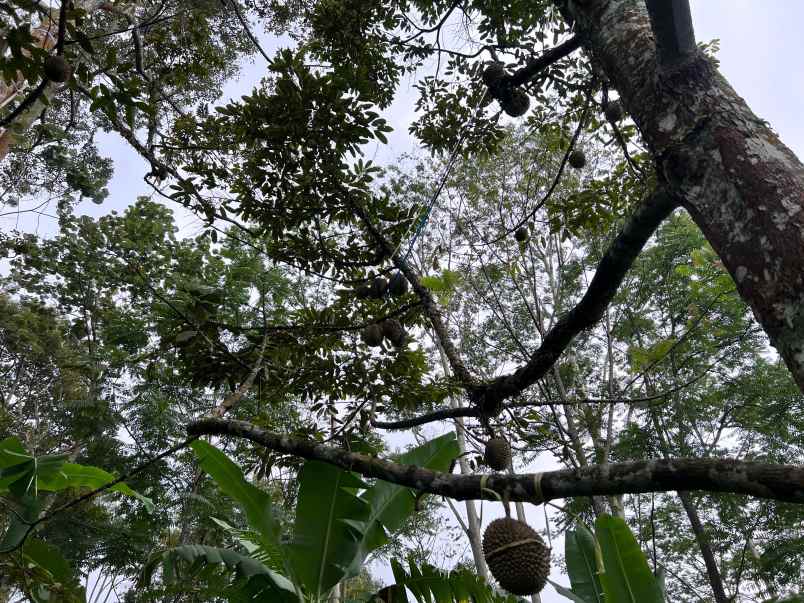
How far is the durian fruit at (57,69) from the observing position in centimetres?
193

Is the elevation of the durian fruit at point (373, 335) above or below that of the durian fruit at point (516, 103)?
below

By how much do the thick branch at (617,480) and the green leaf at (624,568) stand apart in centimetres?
113

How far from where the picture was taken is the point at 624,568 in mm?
1959

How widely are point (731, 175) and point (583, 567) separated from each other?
7.55 feet

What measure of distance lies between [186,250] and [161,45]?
194 inches

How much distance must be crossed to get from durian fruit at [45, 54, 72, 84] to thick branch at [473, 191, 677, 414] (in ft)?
7.10

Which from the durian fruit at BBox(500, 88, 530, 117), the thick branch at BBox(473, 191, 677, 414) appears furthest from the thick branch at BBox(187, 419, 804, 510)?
the durian fruit at BBox(500, 88, 530, 117)

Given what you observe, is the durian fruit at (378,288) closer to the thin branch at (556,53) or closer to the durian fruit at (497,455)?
the durian fruit at (497,455)

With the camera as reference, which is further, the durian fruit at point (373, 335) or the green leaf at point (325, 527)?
the durian fruit at point (373, 335)

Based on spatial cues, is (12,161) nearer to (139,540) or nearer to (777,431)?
(139,540)

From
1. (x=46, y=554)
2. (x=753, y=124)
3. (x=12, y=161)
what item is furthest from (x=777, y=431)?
(x=12, y=161)

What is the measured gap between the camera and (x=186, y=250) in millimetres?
9898

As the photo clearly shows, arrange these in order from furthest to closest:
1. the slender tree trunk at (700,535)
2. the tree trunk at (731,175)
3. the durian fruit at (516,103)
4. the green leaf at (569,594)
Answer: the slender tree trunk at (700,535) → the durian fruit at (516,103) → the green leaf at (569,594) → the tree trunk at (731,175)

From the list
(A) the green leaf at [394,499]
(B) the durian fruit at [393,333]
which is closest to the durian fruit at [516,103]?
(B) the durian fruit at [393,333]
